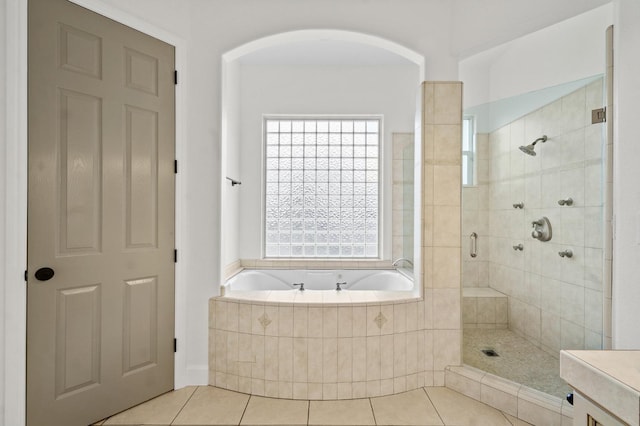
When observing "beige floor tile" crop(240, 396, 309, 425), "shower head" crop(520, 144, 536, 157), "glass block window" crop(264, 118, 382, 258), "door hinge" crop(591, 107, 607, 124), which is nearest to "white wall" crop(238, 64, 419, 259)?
"glass block window" crop(264, 118, 382, 258)

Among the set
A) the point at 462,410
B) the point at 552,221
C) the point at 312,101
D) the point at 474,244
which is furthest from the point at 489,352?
the point at 312,101

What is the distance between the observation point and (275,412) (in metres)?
2.00

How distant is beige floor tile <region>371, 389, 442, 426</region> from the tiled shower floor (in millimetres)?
448

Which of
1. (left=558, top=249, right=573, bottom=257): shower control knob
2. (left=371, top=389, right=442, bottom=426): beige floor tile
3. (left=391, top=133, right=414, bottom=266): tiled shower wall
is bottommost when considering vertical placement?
(left=371, top=389, right=442, bottom=426): beige floor tile

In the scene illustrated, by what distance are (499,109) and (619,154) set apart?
36.9 inches

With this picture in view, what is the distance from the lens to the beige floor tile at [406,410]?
6.23ft

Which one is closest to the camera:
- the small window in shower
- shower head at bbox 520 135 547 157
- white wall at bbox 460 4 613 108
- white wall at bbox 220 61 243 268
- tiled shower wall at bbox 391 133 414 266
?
white wall at bbox 460 4 613 108

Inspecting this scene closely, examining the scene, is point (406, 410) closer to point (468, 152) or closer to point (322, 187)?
point (468, 152)

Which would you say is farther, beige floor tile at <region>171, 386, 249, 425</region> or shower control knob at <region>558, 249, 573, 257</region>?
shower control knob at <region>558, 249, 573, 257</region>

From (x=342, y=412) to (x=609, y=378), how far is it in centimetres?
140

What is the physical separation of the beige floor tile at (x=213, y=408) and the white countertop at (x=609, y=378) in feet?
5.37

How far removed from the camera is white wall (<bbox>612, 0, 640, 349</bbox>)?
63.2 inches

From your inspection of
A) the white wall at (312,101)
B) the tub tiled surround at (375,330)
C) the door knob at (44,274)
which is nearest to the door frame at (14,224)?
the door knob at (44,274)

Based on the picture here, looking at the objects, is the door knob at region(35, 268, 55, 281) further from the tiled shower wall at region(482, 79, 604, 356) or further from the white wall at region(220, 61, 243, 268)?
the tiled shower wall at region(482, 79, 604, 356)
